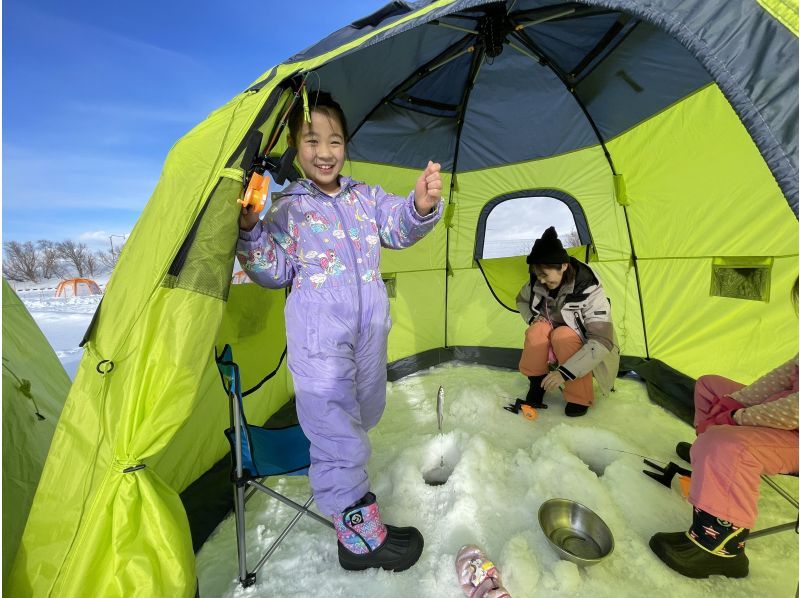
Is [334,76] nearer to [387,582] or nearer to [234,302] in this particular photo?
[234,302]

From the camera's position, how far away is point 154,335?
122cm

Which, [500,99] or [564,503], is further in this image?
[500,99]

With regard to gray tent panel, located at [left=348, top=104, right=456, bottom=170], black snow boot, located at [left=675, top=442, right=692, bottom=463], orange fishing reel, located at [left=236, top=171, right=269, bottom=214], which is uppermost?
gray tent panel, located at [left=348, top=104, right=456, bottom=170]

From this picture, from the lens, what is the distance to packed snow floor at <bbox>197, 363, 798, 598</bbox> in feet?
4.66

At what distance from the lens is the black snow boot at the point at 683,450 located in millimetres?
2139

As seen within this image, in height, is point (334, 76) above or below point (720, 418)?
above


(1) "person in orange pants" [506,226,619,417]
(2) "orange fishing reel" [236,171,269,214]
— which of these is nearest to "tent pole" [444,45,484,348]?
(1) "person in orange pants" [506,226,619,417]

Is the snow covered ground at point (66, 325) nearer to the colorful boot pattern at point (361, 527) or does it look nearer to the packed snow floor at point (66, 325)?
the packed snow floor at point (66, 325)

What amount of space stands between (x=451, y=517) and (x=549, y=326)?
168cm

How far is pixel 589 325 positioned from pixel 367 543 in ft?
6.50

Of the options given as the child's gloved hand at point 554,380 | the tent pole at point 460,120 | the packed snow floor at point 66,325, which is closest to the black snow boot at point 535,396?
the child's gloved hand at point 554,380

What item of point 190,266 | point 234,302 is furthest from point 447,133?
point 190,266

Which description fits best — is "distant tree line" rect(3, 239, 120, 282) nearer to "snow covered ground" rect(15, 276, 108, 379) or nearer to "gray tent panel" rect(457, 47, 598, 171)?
"snow covered ground" rect(15, 276, 108, 379)

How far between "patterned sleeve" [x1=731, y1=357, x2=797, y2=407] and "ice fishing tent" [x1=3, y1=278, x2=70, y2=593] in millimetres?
2708
